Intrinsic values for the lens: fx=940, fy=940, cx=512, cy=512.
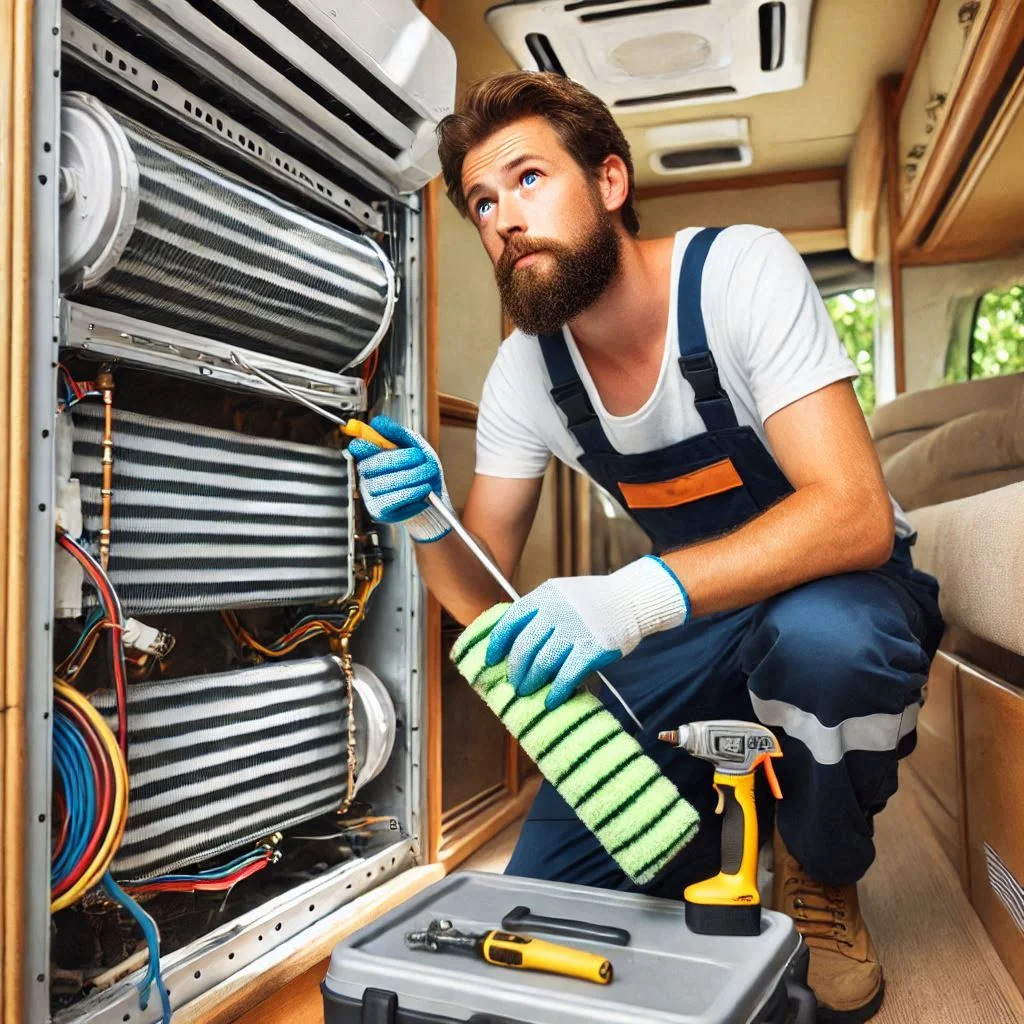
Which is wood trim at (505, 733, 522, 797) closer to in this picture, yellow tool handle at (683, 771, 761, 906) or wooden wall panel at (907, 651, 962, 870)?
wooden wall panel at (907, 651, 962, 870)

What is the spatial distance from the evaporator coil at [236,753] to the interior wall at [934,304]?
157 centimetres

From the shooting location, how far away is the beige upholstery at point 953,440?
1740mm

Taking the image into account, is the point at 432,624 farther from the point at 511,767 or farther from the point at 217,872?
the point at 511,767

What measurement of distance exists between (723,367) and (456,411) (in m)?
0.68

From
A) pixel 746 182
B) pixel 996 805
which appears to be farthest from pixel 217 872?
pixel 746 182

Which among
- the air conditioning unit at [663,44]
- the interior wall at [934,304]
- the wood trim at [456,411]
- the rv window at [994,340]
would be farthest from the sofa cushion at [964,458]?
the air conditioning unit at [663,44]

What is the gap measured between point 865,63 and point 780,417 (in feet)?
6.81

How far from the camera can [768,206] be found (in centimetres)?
369

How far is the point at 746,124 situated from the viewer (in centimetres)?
312

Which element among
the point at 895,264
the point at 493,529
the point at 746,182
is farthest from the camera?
the point at 746,182

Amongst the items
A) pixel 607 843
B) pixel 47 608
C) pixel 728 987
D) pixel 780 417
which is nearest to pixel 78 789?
pixel 47 608

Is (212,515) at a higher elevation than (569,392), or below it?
below

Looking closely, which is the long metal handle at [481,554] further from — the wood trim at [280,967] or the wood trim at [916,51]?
the wood trim at [916,51]

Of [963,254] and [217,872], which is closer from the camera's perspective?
[217,872]
